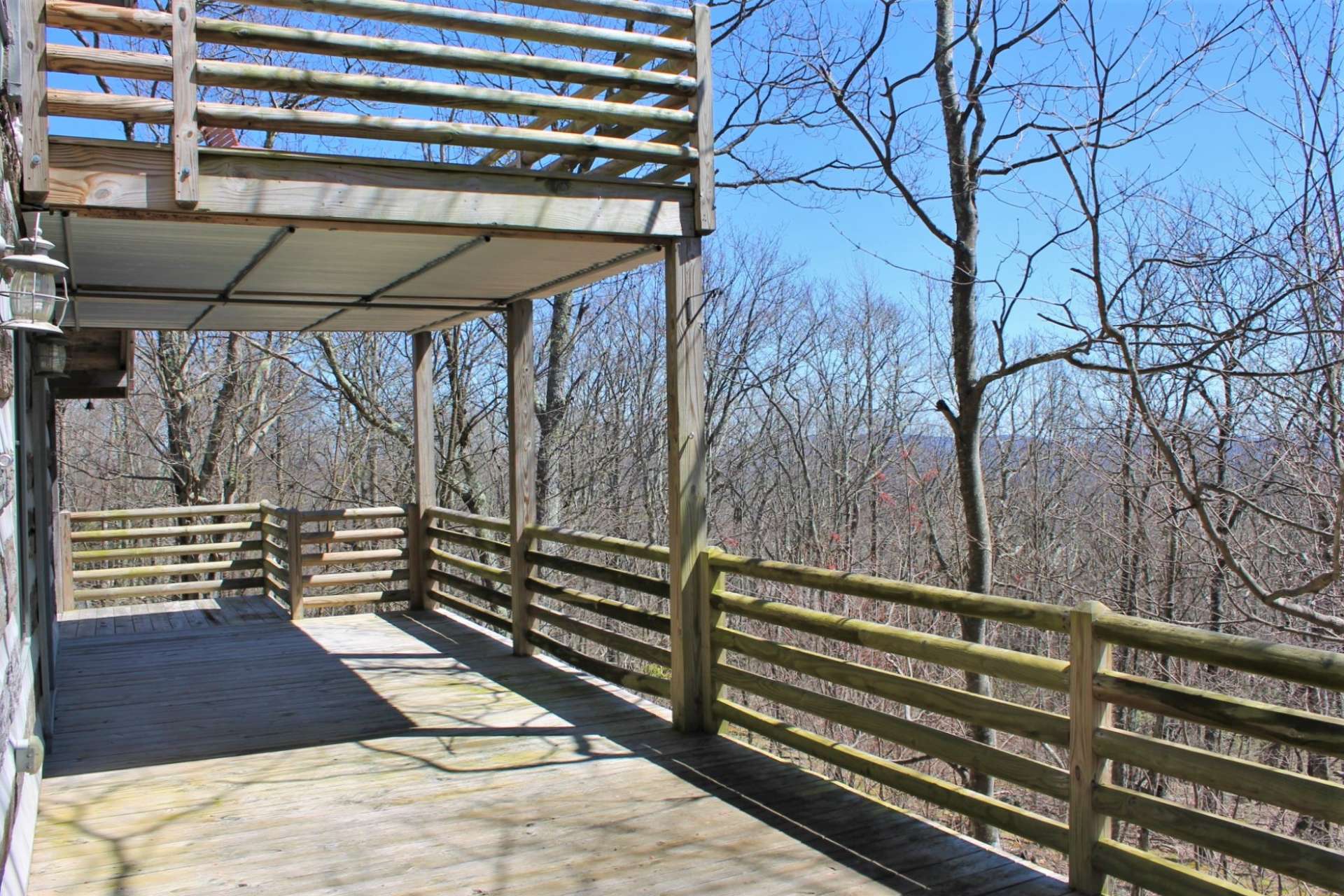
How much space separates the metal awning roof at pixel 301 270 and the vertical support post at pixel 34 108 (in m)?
0.23

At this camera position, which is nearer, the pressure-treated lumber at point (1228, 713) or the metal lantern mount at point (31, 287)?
the pressure-treated lumber at point (1228, 713)

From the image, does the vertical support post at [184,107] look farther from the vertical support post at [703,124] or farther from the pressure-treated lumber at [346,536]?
the pressure-treated lumber at [346,536]

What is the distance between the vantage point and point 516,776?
15.5 feet

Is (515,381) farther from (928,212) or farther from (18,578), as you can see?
(928,212)

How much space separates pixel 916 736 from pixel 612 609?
7.93 feet

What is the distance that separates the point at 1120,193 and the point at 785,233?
496 inches

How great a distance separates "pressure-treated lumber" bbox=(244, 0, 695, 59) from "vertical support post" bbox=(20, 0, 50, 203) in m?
0.79

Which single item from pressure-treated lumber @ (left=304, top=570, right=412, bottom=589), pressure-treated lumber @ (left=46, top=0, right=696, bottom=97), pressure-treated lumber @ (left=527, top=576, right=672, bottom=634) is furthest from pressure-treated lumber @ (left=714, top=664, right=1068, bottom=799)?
pressure-treated lumber @ (left=304, top=570, right=412, bottom=589)

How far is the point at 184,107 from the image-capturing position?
4078mm

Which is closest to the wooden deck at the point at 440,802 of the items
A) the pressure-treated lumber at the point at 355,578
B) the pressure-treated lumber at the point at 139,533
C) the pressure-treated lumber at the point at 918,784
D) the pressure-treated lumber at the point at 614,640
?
the pressure-treated lumber at the point at 918,784

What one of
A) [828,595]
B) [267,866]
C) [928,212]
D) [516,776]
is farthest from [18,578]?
[828,595]

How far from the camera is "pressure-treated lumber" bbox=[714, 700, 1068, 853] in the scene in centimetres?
345

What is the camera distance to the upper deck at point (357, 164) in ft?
13.2

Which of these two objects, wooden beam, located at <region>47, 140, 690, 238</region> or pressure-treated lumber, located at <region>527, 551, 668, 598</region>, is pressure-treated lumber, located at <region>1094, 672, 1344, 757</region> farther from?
wooden beam, located at <region>47, 140, 690, 238</region>
